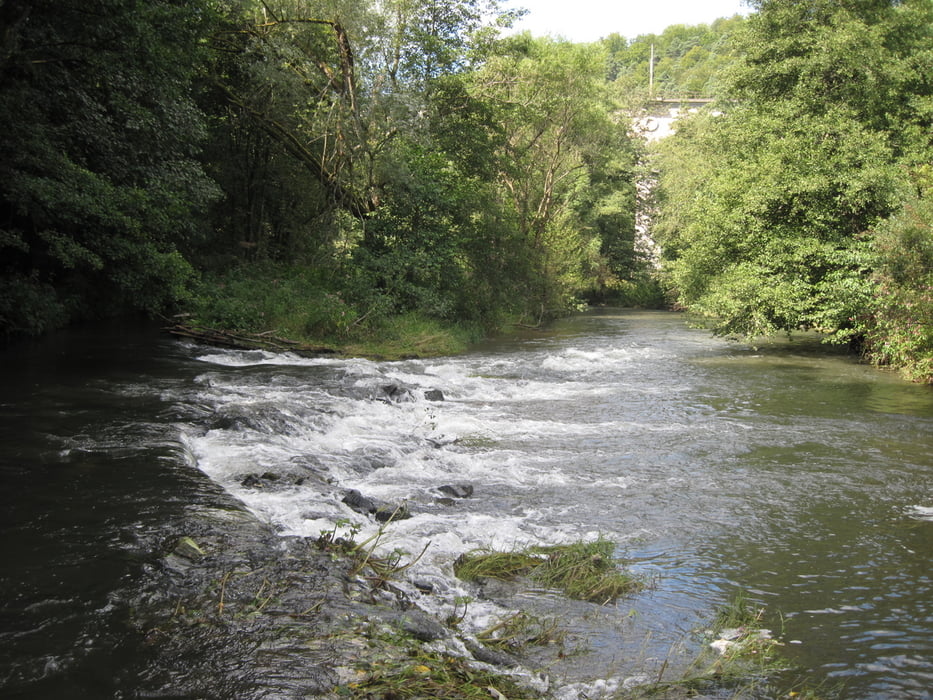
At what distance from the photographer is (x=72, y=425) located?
9.53 m

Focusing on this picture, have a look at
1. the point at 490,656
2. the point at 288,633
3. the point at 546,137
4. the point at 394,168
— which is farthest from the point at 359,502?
the point at 546,137

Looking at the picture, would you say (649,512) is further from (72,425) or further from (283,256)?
(283,256)

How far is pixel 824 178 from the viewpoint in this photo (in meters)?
20.1

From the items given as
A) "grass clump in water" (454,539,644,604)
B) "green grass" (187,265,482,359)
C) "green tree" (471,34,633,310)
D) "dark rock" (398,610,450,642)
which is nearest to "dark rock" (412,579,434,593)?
"grass clump in water" (454,539,644,604)

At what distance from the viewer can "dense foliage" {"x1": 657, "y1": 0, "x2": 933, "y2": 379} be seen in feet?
62.6

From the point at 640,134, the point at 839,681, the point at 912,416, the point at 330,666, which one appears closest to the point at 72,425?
the point at 330,666

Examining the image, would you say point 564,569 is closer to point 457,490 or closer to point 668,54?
point 457,490

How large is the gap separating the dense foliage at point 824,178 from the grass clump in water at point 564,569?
1405cm

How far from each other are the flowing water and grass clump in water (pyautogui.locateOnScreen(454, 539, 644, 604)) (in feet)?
0.50

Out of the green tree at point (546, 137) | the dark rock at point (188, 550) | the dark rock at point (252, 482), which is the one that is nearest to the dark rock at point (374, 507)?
the dark rock at point (252, 482)

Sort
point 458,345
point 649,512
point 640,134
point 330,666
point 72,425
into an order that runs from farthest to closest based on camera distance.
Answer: point 640,134 → point 458,345 → point 72,425 → point 649,512 → point 330,666

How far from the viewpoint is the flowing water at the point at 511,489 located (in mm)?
4930

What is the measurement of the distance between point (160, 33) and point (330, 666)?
1325cm

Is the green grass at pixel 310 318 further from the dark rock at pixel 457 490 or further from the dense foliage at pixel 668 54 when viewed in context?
the dense foliage at pixel 668 54
